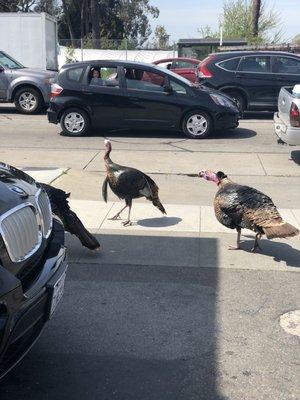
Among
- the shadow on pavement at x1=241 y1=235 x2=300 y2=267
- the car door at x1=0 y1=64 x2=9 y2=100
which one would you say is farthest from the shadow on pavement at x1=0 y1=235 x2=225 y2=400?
the car door at x1=0 y1=64 x2=9 y2=100

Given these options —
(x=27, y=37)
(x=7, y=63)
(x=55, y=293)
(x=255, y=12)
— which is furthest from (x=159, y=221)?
(x=255, y=12)

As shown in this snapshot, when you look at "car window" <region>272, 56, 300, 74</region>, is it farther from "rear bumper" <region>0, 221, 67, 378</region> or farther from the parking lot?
"rear bumper" <region>0, 221, 67, 378</region>

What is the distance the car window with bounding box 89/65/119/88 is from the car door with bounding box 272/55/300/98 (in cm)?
494

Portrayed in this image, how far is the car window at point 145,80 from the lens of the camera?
40.9 feet

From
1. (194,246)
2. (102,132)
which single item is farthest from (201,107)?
(194,246)

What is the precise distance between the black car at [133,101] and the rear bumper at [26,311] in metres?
9.20

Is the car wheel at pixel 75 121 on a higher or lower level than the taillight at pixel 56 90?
lower

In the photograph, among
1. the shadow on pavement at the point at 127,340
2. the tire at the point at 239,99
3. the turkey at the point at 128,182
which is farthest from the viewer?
the tire at the point at 239,99

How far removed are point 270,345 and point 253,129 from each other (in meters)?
10.6

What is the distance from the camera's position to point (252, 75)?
15.4m

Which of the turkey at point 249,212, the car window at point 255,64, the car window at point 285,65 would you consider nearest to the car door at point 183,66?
the car window at point 255,64

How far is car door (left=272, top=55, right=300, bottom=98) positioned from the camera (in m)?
15.3

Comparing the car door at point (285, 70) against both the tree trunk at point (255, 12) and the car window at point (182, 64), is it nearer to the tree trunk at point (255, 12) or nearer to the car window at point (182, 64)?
the car window at point (182, 64)

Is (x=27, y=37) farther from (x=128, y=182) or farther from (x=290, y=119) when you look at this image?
(x=128, y=182)
